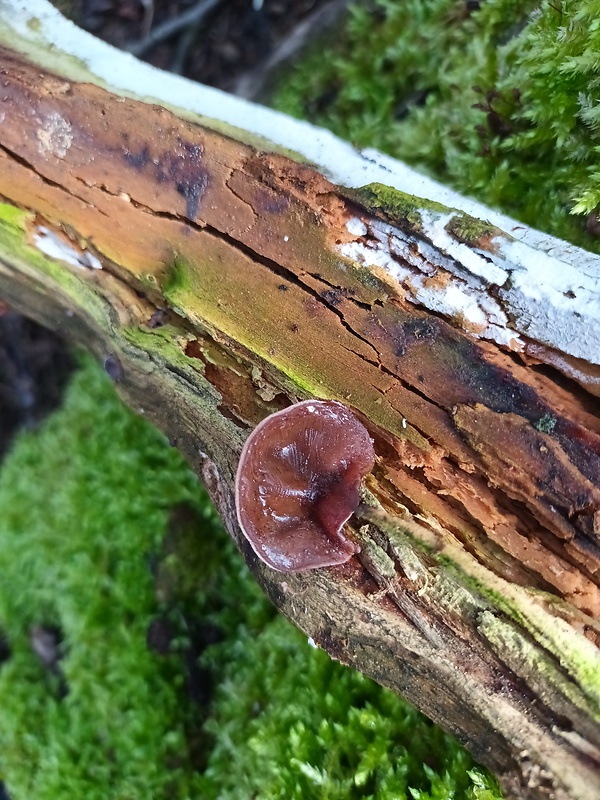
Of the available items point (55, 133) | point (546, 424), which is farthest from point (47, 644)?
point (546, 424)

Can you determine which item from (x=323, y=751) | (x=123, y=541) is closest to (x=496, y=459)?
(x=323, y=751)

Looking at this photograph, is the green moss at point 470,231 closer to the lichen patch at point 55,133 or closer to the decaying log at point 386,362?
the decaying log at point 386,362

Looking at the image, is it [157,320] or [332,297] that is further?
[157,320]

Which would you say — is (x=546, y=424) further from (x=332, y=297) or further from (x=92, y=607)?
(x=92, y=607)

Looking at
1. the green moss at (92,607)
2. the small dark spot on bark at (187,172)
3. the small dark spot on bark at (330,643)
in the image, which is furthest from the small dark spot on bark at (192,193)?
the green moss at (92,607)

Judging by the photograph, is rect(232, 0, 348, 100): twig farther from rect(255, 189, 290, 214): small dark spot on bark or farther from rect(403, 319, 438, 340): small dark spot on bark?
rect(403, 319, 438, 340): small dark spot on bark

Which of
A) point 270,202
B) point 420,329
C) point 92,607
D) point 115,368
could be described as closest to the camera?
point 420,329

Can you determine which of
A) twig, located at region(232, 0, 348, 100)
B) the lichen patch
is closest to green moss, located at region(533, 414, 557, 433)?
the lichen patch

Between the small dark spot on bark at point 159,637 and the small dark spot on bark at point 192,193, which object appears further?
the small dark spot on bark at point 159,637
